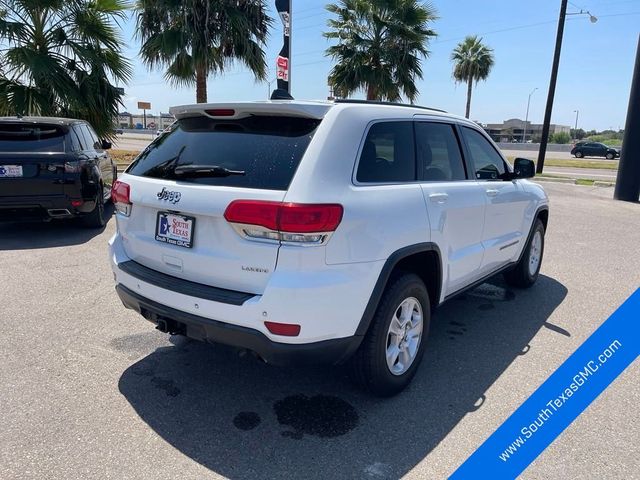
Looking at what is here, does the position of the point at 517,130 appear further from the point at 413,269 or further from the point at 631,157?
the point at 413,269

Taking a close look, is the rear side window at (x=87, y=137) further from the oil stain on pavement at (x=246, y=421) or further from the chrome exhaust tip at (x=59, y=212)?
the oil stain on pavement at (x=246, y=421)

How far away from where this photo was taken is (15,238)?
700 centimetres

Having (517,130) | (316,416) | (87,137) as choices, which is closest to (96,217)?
(87,137)

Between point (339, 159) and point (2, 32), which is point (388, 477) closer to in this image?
point (339, 159)

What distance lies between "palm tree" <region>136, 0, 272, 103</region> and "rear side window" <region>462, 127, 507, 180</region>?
11.2 m

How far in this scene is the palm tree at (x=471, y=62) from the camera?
143ft

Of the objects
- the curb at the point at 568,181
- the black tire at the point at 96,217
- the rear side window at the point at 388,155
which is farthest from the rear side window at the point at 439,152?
the curb at the point at 568,181

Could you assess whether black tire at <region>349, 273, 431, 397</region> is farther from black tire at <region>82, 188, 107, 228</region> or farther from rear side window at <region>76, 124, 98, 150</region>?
rear side window at <region>76, 124, 98, 150</region>

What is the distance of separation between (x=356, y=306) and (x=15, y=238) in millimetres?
6151

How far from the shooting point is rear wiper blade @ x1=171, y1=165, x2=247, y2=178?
9.20 feet

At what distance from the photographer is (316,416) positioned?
2.98 metres

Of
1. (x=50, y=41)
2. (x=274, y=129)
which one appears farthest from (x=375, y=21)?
(x=274, y=129)

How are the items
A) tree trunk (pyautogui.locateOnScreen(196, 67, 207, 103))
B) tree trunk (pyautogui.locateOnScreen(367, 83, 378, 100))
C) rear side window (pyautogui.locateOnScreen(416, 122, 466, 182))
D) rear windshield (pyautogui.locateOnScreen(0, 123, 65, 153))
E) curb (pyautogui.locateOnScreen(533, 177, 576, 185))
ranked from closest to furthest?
rear side window (pyautogui.locateOnScreen(416, 122, 466, 182)) → rear windshield (pyautogui.locateOnScreen(0, 123, 65, 153)) → tree trunk (pyautogui.locateOnScreen(196, 67, 207, 103)) → curb (pyautogui.locateOnScreen(533, 177, 576, 185)) → tree trunk (pyautogui.locateOnScreen(367, 83, 378, 100))

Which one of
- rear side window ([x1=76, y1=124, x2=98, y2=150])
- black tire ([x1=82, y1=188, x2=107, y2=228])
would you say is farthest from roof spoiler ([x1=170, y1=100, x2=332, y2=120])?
rear side window ([x1=76, y1=124, x2=98, y2=150])
